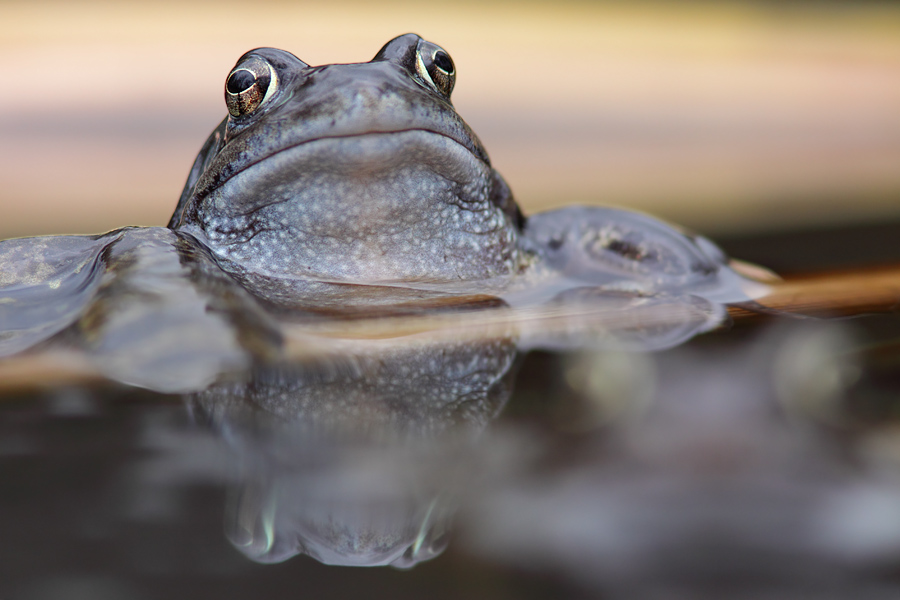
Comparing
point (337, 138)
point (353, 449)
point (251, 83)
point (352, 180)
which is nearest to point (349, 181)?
point (352, 180)

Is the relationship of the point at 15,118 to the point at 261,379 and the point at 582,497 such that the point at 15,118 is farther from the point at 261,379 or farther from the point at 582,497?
the point at 582,497

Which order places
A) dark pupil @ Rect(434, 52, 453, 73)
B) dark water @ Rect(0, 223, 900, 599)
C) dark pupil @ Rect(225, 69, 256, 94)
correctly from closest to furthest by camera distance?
dark water @ Rect(0, 223, 900, 599) → dark pupil @ Rect(225, 69, 256, 94) → dark pupil @ Rect(434, 52, 453, 73)

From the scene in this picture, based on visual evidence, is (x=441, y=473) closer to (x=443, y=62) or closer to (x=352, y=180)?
(x=352, y=180)

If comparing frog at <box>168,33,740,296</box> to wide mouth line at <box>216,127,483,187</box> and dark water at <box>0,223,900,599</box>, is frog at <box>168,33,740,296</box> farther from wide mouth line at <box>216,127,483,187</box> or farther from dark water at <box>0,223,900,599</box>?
dark water at <box>0,223,900,599</box>

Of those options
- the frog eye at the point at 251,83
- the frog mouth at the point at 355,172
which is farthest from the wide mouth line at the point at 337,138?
the frog eye at the point at 251,83

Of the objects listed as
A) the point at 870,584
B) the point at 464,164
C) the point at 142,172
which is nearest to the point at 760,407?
the point at 870,584

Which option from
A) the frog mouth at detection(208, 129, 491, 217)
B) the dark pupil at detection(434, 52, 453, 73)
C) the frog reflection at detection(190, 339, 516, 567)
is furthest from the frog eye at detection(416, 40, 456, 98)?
the frog reflection at detection(190, 339, 516, 567)
